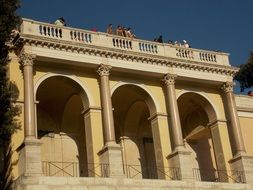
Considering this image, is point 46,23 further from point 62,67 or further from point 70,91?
point 70,91

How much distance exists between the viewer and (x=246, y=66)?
3962 centimetres

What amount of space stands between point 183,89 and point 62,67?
7.06m

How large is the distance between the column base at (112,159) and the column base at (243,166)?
7.05 m

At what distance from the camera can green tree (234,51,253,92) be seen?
1558 inches

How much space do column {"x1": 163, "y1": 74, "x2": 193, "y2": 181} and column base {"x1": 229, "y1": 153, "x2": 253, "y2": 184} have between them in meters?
3.29

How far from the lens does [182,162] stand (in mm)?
24125

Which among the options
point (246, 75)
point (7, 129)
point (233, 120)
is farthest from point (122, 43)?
point (246, 75)

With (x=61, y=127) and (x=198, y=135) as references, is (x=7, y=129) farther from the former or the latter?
(x=198, y=135)

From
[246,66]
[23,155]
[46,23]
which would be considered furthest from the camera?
[246,66]

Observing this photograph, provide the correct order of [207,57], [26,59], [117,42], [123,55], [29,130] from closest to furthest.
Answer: [29,130] → [26,59] → [123,55] → [117,42] → [207,57]

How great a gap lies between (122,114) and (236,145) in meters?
7.11

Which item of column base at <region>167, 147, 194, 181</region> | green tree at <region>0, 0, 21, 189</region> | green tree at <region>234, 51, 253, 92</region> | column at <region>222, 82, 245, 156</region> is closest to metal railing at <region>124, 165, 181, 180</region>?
column base at <region>167, 147, 194, 181</region>

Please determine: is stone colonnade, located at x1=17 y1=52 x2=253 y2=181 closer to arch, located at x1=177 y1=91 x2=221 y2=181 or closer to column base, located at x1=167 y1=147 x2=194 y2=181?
column base, located at x1=167 y1=147 x2=194 y2=181

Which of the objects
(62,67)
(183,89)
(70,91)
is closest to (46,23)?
(62,67)
